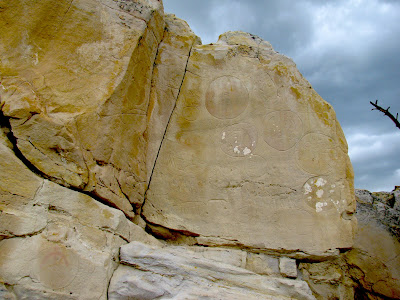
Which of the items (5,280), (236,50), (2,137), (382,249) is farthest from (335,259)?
(2,137)

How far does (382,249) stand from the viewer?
174 inches

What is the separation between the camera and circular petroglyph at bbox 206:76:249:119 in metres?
4.17

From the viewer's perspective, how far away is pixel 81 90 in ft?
10.6

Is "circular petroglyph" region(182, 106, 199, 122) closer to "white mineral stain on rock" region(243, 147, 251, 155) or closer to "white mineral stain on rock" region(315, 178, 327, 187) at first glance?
"white mineral stain on rock" region(243, 147, 251, 155)

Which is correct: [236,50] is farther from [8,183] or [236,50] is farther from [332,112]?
[8,183]

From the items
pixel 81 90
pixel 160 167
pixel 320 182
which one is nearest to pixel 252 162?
pixel 320 182

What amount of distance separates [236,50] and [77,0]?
2044 millimetres

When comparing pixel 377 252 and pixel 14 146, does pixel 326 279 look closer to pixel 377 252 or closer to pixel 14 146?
pixel 377 252

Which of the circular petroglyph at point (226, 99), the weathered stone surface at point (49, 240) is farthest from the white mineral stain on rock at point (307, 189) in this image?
the weathered stone surface at point (49, 240)

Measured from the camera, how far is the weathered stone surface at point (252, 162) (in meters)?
3.72

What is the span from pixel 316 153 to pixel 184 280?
7.25 ft

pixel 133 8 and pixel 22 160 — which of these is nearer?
pixel 22 160

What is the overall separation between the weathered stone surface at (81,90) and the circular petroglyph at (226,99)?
0.87 meters

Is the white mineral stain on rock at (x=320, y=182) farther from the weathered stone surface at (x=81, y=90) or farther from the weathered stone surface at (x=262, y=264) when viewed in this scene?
the weathered stone surface at (x=81, y=90)
